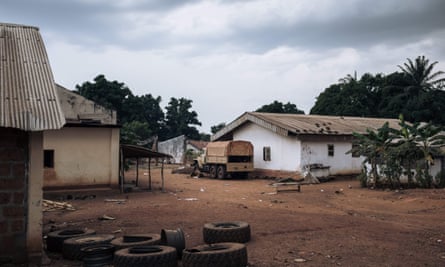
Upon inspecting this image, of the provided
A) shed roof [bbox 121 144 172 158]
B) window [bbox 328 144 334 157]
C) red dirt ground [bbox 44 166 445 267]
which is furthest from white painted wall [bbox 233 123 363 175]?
shed roof [bbox 121 144 172 158]

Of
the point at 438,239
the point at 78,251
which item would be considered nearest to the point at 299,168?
the point at 438,239

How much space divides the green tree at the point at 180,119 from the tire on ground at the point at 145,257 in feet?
206

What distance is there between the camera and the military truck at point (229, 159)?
98.9 feet

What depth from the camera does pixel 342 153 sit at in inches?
1224

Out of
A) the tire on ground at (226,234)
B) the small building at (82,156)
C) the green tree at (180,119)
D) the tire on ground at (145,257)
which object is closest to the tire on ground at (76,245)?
the tire on ground at (145,257)

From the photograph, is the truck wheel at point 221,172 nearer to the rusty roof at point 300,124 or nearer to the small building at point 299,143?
the small building at point 299,143

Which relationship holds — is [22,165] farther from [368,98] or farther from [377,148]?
[368,98]

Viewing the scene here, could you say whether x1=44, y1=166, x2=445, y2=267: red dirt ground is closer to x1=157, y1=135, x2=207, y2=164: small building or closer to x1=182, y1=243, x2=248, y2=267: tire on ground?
x1=182, y1=243, x2=248, y2=267: tire on ground

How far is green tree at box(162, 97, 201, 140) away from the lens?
71.1 m

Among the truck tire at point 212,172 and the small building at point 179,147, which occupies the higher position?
the small building at point 179,147

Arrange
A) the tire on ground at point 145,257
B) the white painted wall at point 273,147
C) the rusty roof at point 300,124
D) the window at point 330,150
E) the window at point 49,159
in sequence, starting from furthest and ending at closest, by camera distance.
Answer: the window at point 330,150
the rusty roof at point 300,124
the white painted wall at point 273,147
the window at point 49,159
the tire on ground at point 145,257

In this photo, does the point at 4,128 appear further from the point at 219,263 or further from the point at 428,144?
the point at 428,144

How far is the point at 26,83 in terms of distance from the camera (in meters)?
9.02

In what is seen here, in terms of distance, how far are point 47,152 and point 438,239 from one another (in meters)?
15.2
